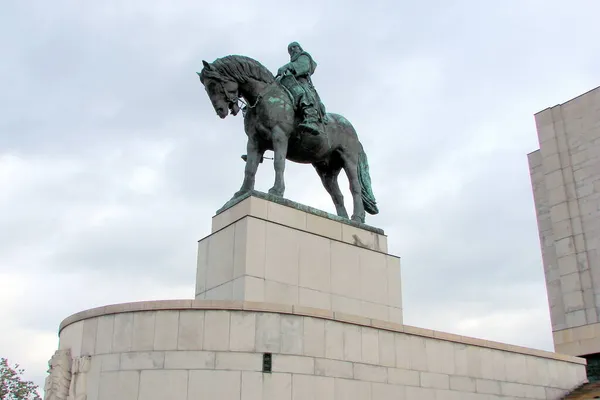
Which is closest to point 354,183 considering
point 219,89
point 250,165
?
point 250,165

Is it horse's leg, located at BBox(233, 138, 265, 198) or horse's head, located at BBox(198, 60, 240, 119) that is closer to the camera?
horse's head, located at BBox(198, 60, 240, 119)

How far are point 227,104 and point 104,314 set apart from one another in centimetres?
542

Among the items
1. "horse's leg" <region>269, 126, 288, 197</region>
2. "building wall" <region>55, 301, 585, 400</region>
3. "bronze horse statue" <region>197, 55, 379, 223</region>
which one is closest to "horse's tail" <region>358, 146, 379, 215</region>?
"bronze horse statue" <region>197, 55, 379, 223</region>

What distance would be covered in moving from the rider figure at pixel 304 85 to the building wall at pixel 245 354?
490 centimetres

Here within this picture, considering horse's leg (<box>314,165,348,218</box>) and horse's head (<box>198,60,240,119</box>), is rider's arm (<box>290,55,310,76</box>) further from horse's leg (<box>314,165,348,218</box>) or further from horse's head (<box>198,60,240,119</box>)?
horse's leg (<box>314,165,348,218</box>)

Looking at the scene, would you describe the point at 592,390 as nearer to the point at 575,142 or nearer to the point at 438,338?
the point at 438,338

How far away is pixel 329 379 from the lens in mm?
12297

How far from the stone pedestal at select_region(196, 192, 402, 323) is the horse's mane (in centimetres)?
273

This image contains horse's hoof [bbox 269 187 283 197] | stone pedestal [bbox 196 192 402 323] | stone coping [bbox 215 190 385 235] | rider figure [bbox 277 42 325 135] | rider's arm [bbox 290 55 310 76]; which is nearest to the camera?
stone pedestal [bbox 196 192 402 323]

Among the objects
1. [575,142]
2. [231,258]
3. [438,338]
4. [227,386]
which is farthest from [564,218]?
[227,386]

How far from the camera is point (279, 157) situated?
15.4 meters

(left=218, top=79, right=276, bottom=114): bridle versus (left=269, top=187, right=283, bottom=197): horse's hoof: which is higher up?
(left=218, top=79, right=276, bottom=114): bridle

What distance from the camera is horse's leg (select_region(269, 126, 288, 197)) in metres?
15.3

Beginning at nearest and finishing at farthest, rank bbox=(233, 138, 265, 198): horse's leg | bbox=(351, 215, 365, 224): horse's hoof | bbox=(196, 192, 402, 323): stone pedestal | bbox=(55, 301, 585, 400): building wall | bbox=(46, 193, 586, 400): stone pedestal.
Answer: bbox=(55, 301, 585, 400): building wall
bbox=(46, 193, 586, 400): stone pedestal
bbox=(196, 192, 402, 323): stone pedestal
bbox=(233, 138, 265, 198): horse's leg
bbox=(351, 215, 365, 224): horse's hoof
